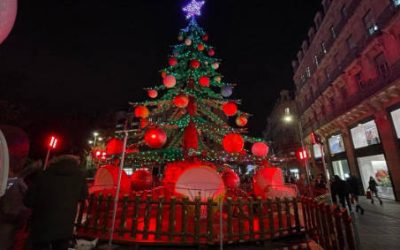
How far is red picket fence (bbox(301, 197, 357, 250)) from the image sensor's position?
13.7ft

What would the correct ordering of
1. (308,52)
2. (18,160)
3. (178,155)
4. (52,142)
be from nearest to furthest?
1. (18,160)
2. (52,142)
3. (178,155)
4. (308,52)

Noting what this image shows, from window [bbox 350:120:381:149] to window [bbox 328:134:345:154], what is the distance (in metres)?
2.11

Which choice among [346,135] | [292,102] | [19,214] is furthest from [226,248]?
[292,102]

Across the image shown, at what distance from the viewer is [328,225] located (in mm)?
4758

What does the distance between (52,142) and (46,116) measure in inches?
616

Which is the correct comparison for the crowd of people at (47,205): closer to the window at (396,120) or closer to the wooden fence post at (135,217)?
the wooden fence post at (135,217)

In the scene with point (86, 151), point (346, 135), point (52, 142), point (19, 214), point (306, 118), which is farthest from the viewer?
point (306, 118)

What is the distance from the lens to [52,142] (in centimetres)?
739

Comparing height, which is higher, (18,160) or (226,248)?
(18,160)

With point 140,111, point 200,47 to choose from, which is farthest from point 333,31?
point 140,111

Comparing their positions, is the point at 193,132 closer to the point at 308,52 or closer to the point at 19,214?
the point at 19,214

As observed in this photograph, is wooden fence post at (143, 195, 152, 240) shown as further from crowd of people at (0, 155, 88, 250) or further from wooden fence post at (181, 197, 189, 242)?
crowd of people at (0, 155, 88, 250)

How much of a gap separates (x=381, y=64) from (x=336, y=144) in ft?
29.1

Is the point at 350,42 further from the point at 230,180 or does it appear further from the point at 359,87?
the point at 230,180
